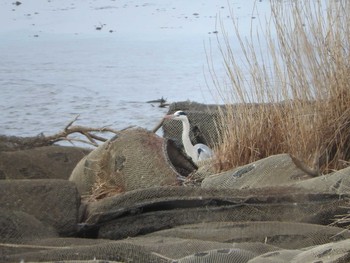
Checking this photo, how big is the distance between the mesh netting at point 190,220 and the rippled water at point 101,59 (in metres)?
3.53

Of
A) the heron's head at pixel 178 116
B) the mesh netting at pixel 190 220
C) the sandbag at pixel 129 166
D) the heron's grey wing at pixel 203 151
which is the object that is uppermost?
the mesh netting at pixel 190 220

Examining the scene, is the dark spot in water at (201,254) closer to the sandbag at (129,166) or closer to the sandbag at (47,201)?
the sandbag at (47,201)

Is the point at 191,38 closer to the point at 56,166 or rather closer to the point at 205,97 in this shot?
the point at 205,97

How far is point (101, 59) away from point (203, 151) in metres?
10.3

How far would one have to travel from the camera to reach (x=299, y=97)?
7.36 metres

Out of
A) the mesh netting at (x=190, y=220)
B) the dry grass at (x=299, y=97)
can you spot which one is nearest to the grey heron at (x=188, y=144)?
the dry grass at (x=299, y=97)

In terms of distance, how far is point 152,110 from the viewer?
13609 mm

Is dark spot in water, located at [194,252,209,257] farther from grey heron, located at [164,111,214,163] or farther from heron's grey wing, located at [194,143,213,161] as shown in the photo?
grey heron, located at [164,111,214,163]

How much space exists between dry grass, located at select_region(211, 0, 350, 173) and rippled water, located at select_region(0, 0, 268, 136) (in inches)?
46.2

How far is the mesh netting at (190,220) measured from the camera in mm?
4258

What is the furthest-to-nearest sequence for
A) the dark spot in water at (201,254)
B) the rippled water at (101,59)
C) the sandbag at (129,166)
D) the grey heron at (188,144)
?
the rippled water at (101,59) < the grey heron at (188,144) < the sandbag at (129,166) < the dark spot in water at (201,254)

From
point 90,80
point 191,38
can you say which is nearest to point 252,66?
point 90,80

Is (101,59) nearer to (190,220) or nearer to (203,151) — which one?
(203,151)

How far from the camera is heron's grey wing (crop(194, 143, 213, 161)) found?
8333 millimetres
